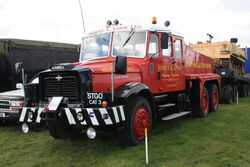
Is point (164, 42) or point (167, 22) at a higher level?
point (167, 22)

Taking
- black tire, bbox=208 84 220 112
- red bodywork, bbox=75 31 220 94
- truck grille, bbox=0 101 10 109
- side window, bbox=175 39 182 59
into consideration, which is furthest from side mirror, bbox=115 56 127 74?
black tire, bbox=208 84 220 112

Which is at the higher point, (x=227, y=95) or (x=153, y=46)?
(x=153, y=46)

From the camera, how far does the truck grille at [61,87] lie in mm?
4605

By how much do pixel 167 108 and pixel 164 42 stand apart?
1.77 metres

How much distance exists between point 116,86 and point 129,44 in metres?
1.22

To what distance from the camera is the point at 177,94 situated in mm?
6965

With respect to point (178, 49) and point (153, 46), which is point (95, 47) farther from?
point (178, 49)

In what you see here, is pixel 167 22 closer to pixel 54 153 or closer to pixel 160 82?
pixel 160 82

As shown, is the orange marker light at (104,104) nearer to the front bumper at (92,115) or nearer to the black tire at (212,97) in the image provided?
the front bumper at (92,115)

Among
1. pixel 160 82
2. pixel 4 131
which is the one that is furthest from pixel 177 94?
pixel 4 131

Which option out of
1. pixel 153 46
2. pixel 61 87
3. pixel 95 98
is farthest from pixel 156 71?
pixel 61 87

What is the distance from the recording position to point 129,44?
5.67 meters

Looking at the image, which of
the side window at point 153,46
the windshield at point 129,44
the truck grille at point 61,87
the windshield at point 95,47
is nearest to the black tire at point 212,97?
the side window at point 153,46

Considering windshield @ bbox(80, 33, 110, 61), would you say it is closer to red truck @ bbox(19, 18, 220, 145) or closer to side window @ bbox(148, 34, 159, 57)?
red truck @ bbox(19, 18, 220, 145)
